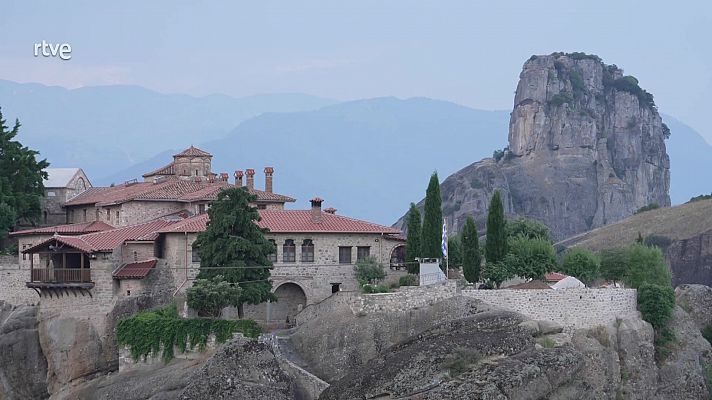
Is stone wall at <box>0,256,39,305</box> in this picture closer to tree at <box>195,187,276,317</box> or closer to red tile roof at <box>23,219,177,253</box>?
red tile roof at <box>23,219,177,253</box>

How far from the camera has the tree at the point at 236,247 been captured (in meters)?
67.9

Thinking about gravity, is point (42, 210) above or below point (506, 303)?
above

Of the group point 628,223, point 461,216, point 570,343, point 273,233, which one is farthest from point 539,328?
point 461,216

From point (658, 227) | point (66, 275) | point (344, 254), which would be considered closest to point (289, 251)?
point (344, 254)

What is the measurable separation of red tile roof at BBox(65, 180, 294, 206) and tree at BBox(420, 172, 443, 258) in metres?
10.7

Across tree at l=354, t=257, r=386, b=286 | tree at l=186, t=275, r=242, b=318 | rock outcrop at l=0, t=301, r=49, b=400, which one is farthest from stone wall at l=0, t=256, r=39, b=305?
tree at l=354, t=257, r=386, b=286

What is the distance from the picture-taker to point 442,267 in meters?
74.1

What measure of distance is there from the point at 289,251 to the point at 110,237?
9.60 m

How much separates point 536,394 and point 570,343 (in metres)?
5.45

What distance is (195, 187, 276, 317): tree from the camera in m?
67.9

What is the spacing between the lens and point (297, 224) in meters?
74.4

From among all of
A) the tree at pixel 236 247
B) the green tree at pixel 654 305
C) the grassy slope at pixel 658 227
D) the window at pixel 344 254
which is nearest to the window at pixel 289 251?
the window at pixel 344 254

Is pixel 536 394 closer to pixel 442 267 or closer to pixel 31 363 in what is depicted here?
pixel 442 267

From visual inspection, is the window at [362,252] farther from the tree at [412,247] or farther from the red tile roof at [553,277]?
the red tile roof at [553,277]
